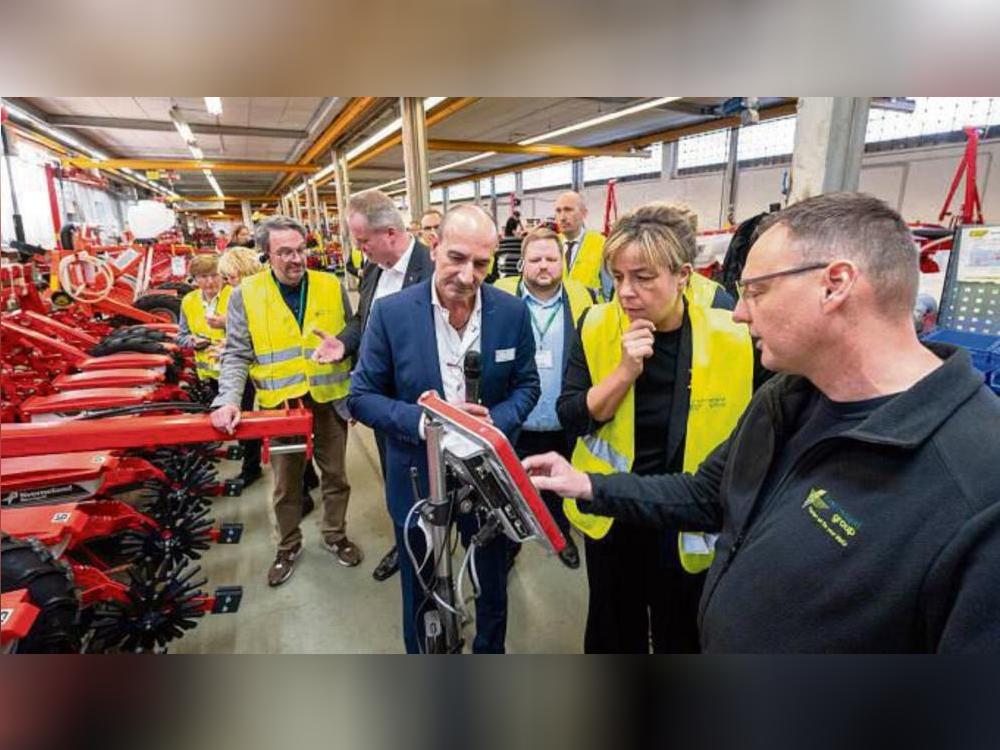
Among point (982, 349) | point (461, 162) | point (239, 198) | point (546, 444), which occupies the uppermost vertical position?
point (239, 198)

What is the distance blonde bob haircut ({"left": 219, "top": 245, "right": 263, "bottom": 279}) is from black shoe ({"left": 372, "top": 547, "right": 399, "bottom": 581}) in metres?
1.92

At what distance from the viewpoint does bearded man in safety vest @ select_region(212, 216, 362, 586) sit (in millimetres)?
2209

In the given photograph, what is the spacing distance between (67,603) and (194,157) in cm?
1397

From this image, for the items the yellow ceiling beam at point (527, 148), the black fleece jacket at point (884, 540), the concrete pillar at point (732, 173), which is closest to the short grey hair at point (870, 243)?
the black fleece jacket at point (884, 540)

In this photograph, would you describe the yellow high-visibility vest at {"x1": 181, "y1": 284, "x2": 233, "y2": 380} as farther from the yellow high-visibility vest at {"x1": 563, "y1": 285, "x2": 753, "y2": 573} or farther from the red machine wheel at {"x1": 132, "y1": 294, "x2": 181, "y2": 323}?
the yellow high-visibility vest at {"x1": 563, "y1": 285, "x2": 753, "y2": 573}

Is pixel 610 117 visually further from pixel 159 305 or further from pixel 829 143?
pixel 829 143

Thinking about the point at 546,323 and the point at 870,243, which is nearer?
the point at 870,243

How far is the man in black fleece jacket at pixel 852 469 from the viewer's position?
580 mm

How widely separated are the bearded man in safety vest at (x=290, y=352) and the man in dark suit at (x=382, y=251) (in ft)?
0.34

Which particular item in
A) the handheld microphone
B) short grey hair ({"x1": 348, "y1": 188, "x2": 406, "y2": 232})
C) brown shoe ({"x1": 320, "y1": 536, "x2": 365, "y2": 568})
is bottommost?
brown shoe ({"x1": 320, "y1": 536, "x2": 365, "y2": 568})

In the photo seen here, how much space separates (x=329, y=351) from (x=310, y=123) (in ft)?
27.8

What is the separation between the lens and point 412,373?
153 centimetres

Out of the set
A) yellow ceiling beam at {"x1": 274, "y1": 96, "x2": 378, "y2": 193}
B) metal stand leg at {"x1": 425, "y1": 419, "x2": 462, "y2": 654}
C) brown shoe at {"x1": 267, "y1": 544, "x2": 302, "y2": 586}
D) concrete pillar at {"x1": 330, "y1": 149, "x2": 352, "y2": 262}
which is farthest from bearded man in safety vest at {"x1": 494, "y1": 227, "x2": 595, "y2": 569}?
concrete pillar at {"x1": 330, "y1": 149, "x2": 352, "y2": 262}

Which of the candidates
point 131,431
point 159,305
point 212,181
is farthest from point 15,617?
point 212,181
